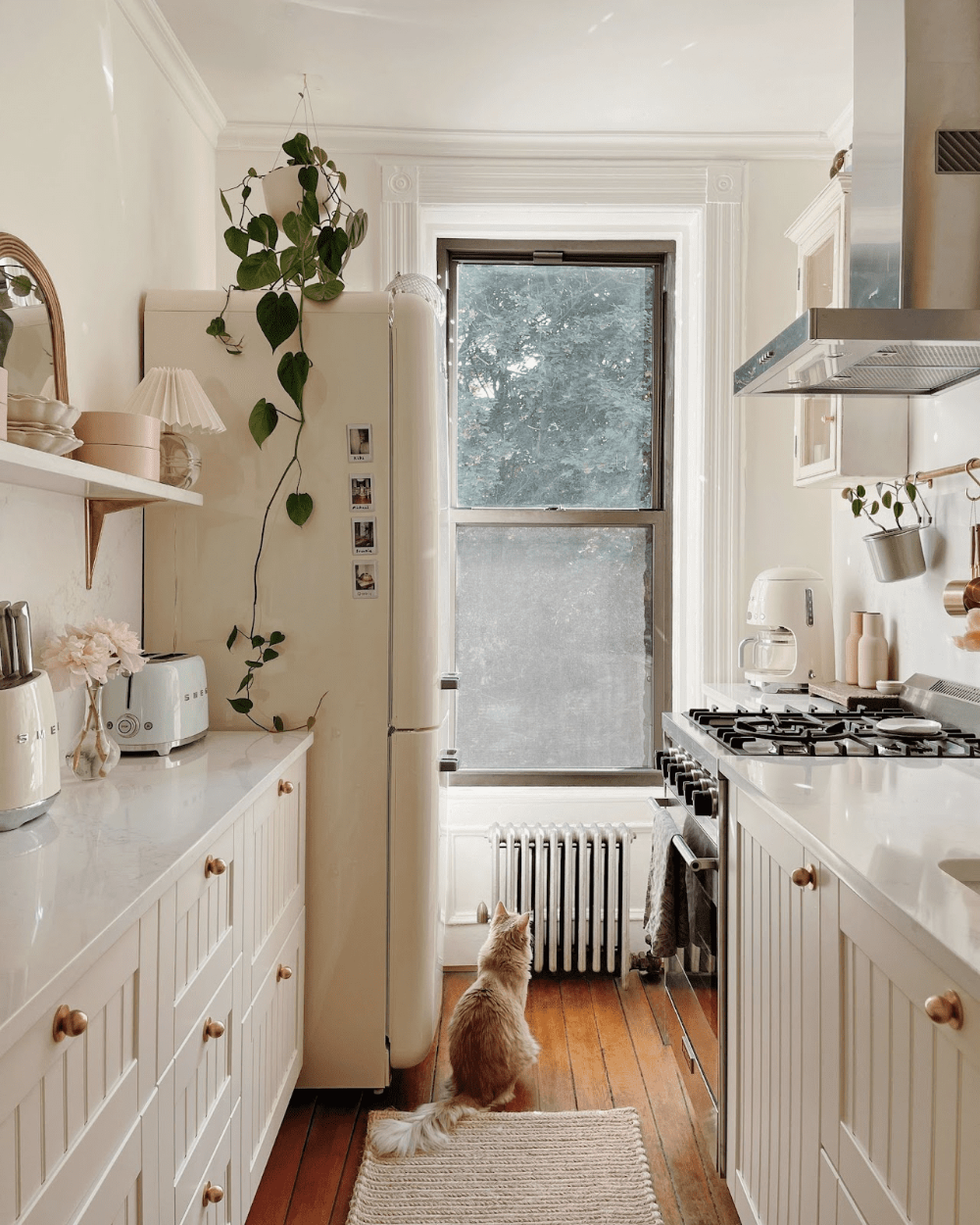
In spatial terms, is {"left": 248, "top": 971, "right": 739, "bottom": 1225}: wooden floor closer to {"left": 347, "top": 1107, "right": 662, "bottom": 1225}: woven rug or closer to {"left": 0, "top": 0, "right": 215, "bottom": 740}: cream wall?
{"left": 347, "top": 1107, "right": 662, "bottom": 1225}: woven rug

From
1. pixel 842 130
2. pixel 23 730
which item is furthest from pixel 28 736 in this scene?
pixel 842 130

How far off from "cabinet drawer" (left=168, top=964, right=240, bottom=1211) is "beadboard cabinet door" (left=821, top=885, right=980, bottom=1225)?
0.92m

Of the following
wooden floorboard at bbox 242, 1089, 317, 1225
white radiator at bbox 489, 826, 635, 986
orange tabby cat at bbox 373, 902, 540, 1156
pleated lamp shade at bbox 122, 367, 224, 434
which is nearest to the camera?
wooden floorboard at bbox 242, 1089, 317, 1225

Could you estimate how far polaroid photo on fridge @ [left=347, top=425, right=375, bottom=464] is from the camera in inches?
89.0

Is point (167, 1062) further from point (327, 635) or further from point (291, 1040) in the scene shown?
point (327, 635)

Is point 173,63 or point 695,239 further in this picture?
point 695,239

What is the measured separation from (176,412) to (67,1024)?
4.71ft

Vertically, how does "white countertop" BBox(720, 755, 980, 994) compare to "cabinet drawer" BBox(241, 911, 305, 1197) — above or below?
above

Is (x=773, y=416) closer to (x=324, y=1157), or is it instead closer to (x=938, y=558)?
(x=938, y=558)

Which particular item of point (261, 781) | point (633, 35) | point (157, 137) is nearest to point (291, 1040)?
point (261, 781)

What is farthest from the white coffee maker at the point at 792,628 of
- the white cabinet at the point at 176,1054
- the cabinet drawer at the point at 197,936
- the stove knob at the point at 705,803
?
the cabinet drawer at the point at 197,936

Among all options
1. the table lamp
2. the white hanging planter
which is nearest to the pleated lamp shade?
the table lamp

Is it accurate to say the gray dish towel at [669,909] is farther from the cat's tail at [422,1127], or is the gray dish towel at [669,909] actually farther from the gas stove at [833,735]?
the cat's tail at [422,1127]

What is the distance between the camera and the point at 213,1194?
148 centimetres
